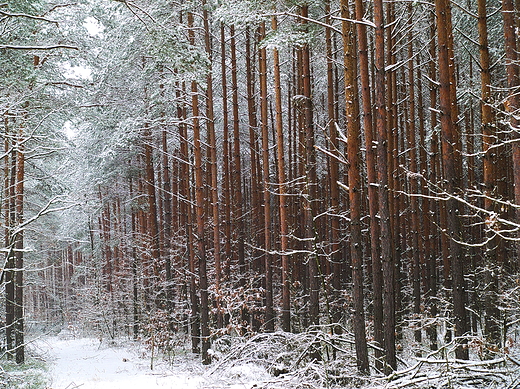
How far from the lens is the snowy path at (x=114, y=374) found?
37.0 feet

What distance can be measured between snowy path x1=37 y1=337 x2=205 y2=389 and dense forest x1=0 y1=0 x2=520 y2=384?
1.14m

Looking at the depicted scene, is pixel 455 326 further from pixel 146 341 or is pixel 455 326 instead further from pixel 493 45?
pixel 146 341

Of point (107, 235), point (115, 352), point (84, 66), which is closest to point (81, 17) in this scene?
point (84, 66)

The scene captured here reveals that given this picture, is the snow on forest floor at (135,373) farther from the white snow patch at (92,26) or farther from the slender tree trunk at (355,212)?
the white snow patch at (92,26)

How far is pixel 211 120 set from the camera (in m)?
13.2

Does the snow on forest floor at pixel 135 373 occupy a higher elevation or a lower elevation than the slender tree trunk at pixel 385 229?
lower

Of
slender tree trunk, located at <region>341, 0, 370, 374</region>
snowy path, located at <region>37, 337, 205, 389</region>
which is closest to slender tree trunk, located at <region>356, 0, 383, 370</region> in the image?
slender tree trunk, located at <region>341, 0, 370, 374</region>

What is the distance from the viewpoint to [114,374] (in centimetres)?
1354

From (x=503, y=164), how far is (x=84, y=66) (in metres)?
15.4

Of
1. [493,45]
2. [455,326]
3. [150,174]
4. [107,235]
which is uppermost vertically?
[493,45]

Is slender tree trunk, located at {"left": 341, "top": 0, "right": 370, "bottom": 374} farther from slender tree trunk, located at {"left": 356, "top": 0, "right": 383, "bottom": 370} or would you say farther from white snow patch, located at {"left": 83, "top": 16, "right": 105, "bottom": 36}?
white snow patch, located at {"left": 83, "top": 16, "right": 105, "bottom": 36}

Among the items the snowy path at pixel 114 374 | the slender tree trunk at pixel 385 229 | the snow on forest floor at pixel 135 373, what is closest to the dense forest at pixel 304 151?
the slender tree trunk at pixel 385 229

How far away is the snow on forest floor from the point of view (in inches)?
322

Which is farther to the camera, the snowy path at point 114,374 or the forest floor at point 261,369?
the snowy path at point 114,374
